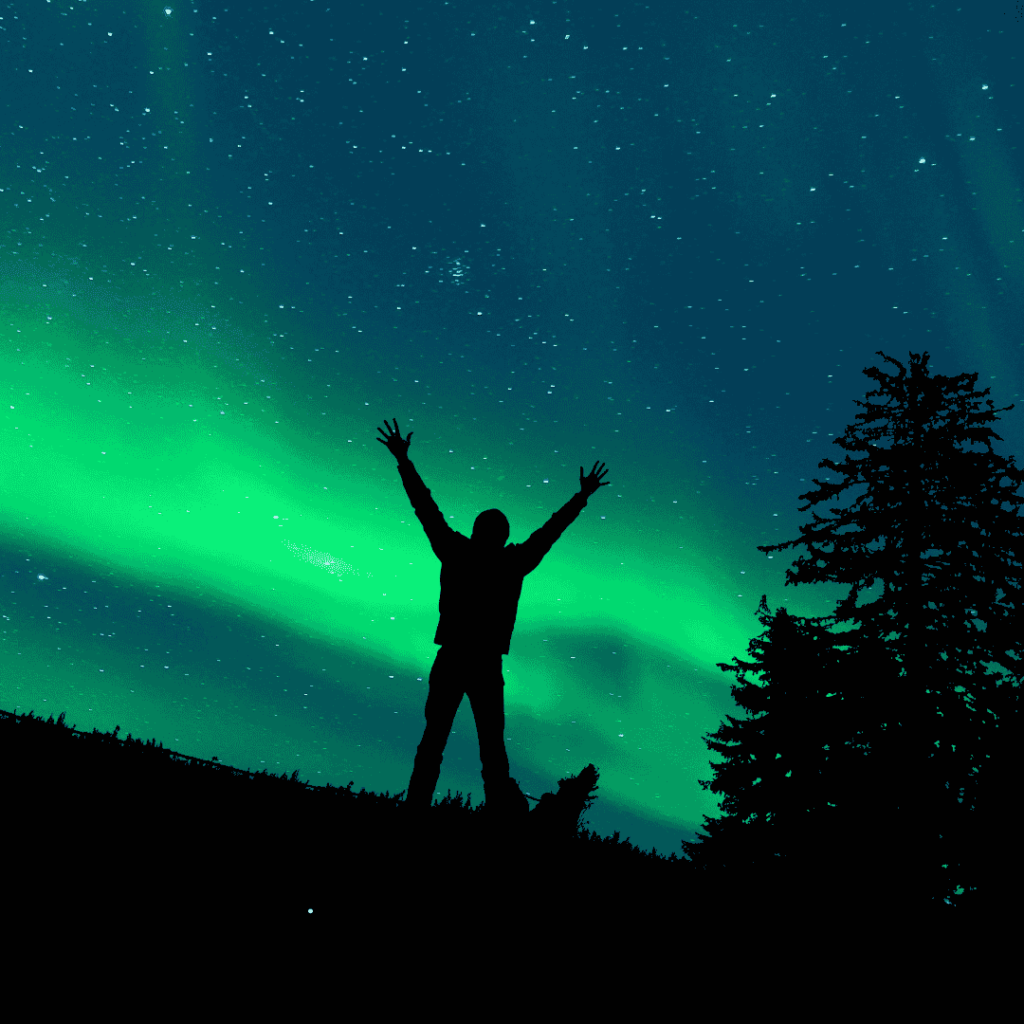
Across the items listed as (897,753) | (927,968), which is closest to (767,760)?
A: (897,753)

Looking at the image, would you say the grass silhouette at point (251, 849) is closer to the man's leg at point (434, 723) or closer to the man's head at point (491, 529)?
the man's leg at point (434, 723)

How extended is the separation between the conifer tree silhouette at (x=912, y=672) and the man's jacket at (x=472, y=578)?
9968 mm

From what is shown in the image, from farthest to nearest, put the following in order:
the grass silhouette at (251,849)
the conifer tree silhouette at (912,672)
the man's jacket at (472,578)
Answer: the conifer tree silhouette at (912,672)
the man's jacket at (472,578)
the grass silhouette at (251,849)

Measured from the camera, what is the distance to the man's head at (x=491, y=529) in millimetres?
4680

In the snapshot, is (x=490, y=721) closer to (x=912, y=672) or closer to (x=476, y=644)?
(x=476, y=644)

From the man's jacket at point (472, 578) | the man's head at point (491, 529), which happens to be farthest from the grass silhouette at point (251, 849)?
the man's head at point (491, 529)

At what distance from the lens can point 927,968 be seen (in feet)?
13.5

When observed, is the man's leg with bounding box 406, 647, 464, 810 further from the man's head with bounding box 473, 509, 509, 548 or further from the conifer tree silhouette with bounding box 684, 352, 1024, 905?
the conifer tree silhouette with bounding box 684, 352, 1024, 905

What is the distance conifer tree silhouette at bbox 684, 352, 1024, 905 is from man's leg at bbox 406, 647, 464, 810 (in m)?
9.72

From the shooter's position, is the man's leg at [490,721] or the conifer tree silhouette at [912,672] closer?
the man's leg at [490,721]

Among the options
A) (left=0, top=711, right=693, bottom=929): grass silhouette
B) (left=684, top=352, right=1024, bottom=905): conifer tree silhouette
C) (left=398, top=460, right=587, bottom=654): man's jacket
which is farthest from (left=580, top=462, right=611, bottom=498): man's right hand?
(left=684, top=352, right=1024, bottom=905): conifer tree silhouette

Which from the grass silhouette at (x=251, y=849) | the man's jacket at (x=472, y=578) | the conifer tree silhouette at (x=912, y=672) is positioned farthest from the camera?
the conifer tree silhouette at (x=912, y=672)

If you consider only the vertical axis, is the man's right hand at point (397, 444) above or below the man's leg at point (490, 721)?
above

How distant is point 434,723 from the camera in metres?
4.66
